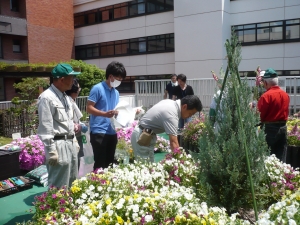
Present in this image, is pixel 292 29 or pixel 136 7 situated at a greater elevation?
pixel 136 7

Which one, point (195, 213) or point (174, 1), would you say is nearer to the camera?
point (195, 213)

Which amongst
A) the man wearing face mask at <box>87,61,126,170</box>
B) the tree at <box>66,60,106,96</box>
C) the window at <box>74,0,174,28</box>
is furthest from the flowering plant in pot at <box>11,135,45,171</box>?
the window at <box>74,0,174,28</box>

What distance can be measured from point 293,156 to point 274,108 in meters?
1.46

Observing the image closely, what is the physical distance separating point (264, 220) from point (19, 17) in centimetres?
2288

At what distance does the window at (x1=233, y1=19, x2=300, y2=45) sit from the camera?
15766 mm

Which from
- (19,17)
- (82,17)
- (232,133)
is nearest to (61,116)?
(232,133)

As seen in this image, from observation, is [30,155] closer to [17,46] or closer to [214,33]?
[214,33]

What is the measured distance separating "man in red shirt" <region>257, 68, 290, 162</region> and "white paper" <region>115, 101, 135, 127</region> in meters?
2.01

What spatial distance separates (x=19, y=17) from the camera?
21.4 metres

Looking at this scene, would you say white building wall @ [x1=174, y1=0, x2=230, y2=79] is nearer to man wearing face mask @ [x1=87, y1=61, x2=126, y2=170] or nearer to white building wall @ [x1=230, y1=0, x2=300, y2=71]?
white building wall @ [x1=230, y1=0, x2=300, y2=71]

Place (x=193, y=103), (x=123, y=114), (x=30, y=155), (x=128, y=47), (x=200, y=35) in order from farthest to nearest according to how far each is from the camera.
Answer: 1. (x=128, y=47)
2. (x=200, y=35)
3. (x=30, y=155)
4. (x=123, y=114)
5. (x=193, y=103)

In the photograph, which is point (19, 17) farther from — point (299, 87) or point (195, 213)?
point (195, 213)

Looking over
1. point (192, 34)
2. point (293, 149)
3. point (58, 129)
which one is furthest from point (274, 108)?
point (192, 34)

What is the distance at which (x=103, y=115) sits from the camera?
407 cm
